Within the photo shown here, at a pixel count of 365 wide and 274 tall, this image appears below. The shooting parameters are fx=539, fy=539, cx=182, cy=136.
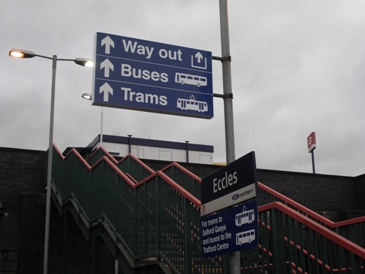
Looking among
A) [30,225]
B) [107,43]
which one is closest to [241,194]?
[107,43]

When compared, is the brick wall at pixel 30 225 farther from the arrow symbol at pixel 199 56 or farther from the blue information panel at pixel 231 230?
the blue information panel at pixel 231 230

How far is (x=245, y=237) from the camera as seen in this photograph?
566 cm

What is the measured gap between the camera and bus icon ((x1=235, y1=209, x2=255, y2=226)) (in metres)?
5.60

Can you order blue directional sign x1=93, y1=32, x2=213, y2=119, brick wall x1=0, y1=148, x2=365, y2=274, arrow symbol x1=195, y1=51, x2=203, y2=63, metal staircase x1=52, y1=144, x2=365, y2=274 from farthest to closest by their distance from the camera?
brick wall x1=0, y1=148, x2=365, y2=274 → arrow symbol x1=195, y1=51, x2=203, y2=63 → blue directional sign x1=93, y1=32, x2=213, y2=119 → metal staircase x1=52, y1=144, x2=365, y2=274

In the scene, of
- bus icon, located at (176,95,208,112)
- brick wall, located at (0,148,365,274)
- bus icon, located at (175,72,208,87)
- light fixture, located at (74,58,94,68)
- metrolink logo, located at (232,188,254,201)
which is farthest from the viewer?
brick wall, located at (0,148,365,274)

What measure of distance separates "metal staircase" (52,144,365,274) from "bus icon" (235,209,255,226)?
2.80 ft

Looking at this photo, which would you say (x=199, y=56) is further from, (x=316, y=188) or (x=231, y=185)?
(x=316, y=188)

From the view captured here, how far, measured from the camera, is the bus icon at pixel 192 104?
771 centimetres

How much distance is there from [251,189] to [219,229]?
81cm

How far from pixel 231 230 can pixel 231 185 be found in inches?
19.6

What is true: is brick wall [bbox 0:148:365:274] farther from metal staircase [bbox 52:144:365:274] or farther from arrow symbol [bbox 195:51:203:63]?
arrow symbol [bbox 195:51:203:63]

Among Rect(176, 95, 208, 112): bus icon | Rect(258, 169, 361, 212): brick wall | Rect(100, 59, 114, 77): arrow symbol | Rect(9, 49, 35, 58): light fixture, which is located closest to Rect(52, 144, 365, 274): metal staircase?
Rect(176, 95, 208, 112): bus icon

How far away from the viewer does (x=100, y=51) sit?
7.68 m

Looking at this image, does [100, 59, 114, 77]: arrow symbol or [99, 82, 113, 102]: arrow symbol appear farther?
[100, 59, 114, 77]: arrow symbol
